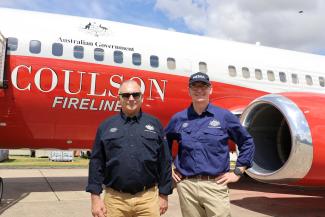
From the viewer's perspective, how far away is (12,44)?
771 centimetres

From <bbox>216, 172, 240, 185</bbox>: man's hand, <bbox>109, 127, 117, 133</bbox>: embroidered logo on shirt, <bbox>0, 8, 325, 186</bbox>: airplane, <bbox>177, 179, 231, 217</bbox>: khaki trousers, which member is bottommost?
<bbox>177, 179, 231, 217</bbox>: khaki trousers

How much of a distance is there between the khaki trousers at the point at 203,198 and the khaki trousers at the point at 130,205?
0.46m

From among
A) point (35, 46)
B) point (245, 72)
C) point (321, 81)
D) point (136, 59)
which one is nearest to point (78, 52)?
point (35, 46)

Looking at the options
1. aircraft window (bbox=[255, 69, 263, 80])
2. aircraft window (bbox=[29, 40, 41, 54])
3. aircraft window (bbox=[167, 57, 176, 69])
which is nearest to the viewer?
aircraft window (bbox=[29, 40, 41, 54])

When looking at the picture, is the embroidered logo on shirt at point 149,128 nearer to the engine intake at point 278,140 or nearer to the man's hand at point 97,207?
the man's hand at point 97,207

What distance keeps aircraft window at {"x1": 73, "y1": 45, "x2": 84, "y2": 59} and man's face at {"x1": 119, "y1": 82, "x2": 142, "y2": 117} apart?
499 cm

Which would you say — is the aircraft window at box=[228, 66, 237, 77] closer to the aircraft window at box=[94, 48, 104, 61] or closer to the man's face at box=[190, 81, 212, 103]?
the aircraft window at box=[94, 48, 104, 61]

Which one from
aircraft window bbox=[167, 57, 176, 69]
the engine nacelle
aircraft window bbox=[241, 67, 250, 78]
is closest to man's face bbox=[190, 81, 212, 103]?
the engine nacelle

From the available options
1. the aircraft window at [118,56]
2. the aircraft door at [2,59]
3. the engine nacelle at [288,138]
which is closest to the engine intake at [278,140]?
the engine nacelle at [288,138]

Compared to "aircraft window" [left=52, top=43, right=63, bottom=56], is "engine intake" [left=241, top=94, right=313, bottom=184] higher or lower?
lower

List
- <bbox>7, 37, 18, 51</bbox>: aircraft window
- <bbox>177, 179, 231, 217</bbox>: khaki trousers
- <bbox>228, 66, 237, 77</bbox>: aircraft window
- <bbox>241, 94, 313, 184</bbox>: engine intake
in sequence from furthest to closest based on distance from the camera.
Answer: <bbox>228, 66, 237, 77</bbox>: aircraft window
<bbox>7, 37, 18, 51</bbox>: aircraft window
<bbox>241, 94, 313, 184</bbox>: engine intake
<bbox>177, 179, 231, 217</bbox>: khaki trousers

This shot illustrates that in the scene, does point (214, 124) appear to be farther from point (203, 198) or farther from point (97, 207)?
point (97, 207)

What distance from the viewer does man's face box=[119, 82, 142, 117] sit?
11.0ft

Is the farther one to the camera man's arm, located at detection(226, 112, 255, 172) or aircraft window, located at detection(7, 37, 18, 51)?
aircraft window, located at detection(7, 37, 18, 51)
